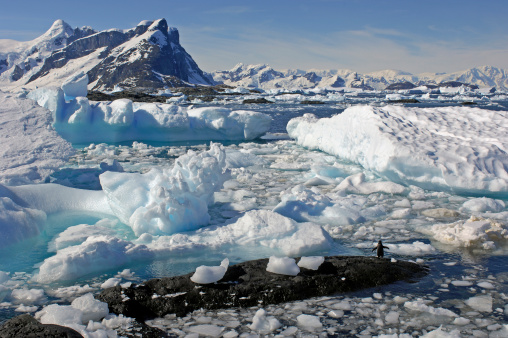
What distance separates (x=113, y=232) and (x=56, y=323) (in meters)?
2.81

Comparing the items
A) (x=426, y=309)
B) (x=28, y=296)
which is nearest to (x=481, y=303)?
(x=426, y=309)

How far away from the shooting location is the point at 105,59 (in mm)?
122375

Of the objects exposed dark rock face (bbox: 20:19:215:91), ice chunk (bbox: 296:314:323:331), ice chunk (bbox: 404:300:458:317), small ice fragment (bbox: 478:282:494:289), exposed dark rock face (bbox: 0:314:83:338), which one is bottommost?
ice chunk (bbox: 296:314:323:331)

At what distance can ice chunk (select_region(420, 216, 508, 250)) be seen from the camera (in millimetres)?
5285

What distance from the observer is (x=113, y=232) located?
19.1 feet

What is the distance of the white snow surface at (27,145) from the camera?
7.12 metres

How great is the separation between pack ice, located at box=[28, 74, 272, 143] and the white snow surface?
6.15 metres

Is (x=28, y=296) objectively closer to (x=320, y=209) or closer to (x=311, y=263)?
(x=311, y=263)

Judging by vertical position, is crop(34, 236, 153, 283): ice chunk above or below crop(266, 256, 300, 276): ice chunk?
below

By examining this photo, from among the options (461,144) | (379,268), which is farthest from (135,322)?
(461,144)

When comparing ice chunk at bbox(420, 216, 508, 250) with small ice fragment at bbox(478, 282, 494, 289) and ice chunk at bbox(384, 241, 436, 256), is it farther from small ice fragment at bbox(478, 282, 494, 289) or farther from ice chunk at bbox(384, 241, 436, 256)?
small ice fragment at bbox(478, 282, 494, 289)

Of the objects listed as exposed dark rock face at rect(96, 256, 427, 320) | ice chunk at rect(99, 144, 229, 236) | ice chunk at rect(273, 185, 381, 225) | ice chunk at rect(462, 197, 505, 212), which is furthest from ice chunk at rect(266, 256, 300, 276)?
ice chunk at rect(462, 197, 505, 212)

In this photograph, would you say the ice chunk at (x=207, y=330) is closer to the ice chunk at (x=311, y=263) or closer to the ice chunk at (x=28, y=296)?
the ice chunk at (x=311, y=263)

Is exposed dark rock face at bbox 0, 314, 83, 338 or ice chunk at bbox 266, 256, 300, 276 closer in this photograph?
exposed dark rock face at bbox 0, 314, 83, 338
